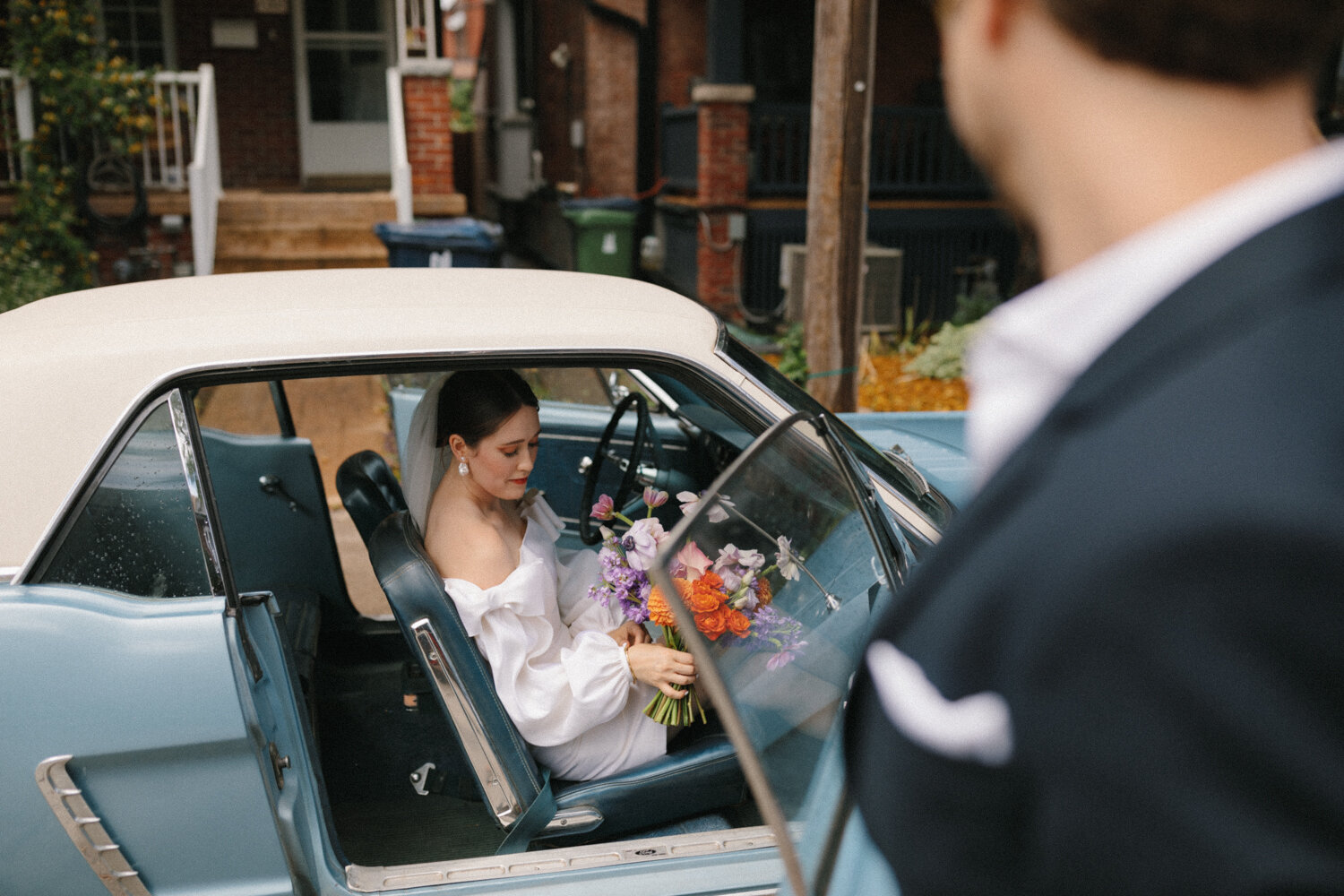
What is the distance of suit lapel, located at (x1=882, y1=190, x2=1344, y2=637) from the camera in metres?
0.60

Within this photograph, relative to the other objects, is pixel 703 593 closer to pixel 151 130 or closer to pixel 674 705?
pixel 674 705

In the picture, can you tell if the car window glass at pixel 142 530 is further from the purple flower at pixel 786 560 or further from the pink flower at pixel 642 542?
the purple flower at pixel 786 560

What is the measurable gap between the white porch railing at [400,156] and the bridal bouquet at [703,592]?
761cm

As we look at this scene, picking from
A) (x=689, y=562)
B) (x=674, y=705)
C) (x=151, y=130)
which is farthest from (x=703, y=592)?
(x=151, y=130)

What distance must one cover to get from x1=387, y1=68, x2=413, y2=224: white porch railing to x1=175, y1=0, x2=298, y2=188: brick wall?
278cm

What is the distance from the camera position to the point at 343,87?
43.5 feet

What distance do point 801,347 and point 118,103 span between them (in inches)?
248

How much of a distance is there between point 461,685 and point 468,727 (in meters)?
0.09

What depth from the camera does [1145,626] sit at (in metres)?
0.59

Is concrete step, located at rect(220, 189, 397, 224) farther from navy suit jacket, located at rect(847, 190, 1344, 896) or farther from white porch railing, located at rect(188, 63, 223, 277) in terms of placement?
navy suit jacket, located at rect(847, 190, 1344, 896)

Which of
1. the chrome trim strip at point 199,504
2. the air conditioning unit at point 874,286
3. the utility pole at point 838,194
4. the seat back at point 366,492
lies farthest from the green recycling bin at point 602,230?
the chrome trim strip at point 199,504

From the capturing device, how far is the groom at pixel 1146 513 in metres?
0.57

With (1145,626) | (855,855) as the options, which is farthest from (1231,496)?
(855,855)

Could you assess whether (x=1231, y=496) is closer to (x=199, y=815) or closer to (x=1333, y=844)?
(x=1333, y=844)
